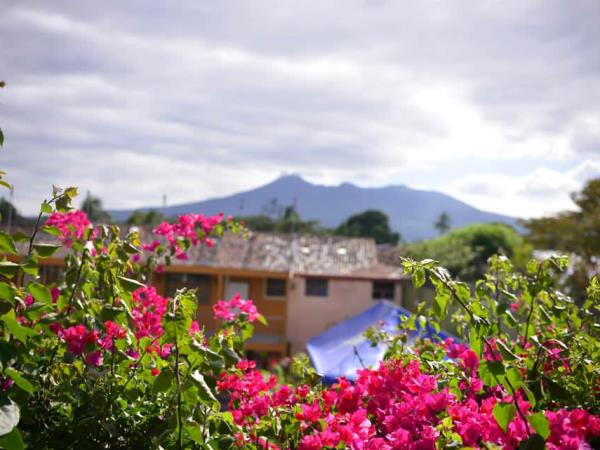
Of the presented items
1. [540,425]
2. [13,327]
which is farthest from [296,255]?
[540,425]

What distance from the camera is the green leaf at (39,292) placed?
189 centimetres

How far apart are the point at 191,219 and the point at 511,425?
3.18 m

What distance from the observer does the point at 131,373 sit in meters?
2.31

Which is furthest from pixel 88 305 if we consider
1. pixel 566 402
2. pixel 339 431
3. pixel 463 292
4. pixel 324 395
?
pixel 566 402

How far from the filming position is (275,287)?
22141mm

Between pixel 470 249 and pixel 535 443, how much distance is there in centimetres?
2723

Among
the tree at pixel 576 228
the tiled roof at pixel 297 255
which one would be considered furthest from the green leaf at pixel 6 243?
the tiled roof at pixel 297 255

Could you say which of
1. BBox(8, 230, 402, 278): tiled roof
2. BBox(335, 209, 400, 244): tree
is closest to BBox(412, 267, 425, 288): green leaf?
BBox(8, 230, 402, 278): tiled roof

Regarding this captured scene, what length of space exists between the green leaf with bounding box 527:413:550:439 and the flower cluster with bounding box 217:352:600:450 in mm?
78

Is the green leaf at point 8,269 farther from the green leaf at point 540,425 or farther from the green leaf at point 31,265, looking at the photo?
the green leaf at point 540,425

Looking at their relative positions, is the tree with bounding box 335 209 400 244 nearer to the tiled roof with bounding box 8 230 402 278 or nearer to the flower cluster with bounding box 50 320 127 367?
the tiled roof with bounding box 8 230 402 278

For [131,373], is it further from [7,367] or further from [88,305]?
[7,367]

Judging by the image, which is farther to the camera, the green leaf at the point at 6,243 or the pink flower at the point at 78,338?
the pink flower at the point at 78,338

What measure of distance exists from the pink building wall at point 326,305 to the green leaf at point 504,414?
21.0 metres
